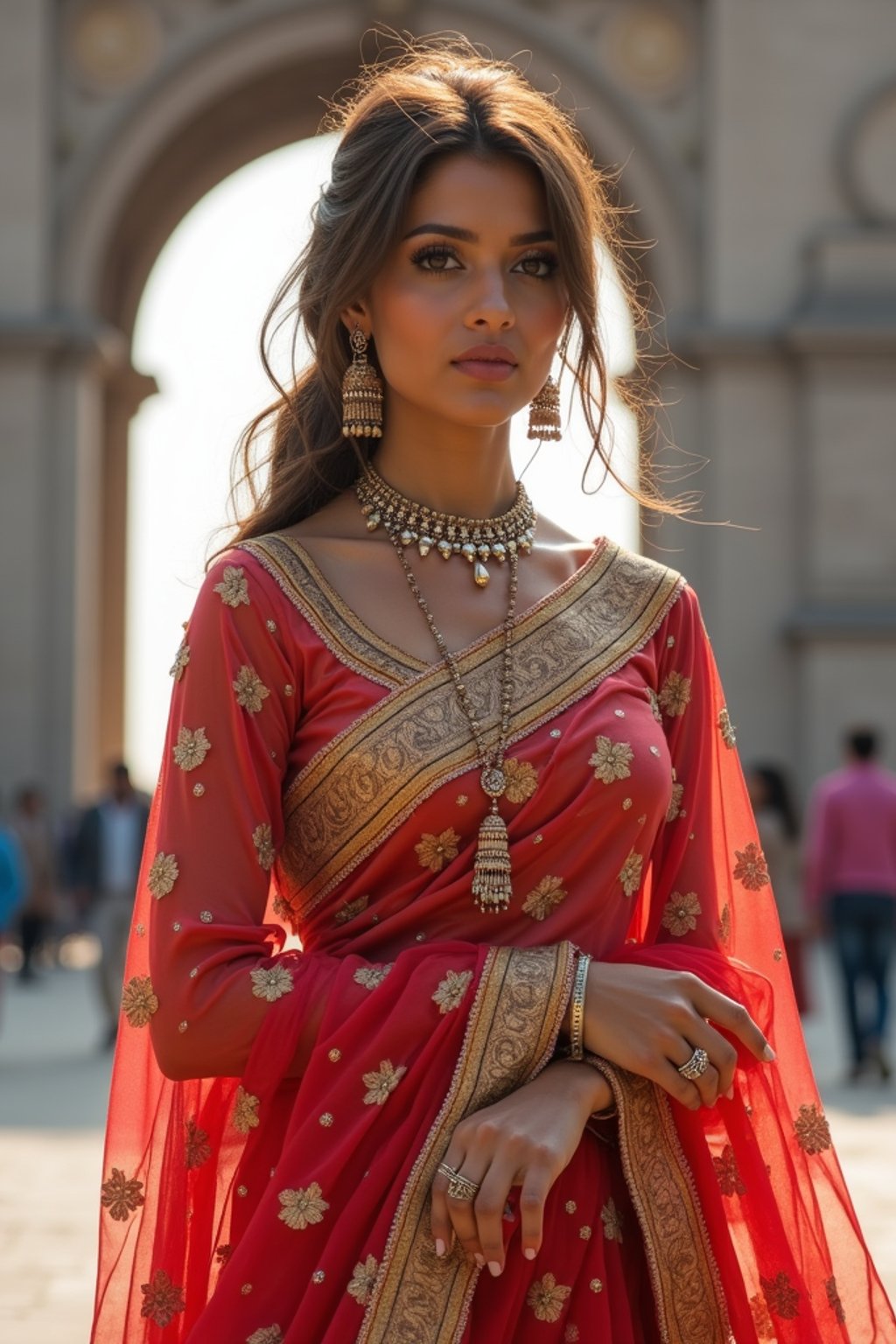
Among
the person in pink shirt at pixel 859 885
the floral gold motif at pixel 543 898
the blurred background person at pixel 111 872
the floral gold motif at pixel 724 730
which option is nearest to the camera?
the floral gold motif at pixel 543 898

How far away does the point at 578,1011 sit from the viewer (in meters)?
2.16

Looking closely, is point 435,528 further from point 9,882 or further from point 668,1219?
point 9,882

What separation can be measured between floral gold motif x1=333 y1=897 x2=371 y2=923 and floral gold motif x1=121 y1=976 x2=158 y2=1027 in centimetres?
20

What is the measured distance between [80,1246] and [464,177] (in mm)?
4631

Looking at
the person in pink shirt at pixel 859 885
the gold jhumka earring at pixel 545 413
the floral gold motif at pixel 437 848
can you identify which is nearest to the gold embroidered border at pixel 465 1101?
the floral gold motif at pixel 437 848

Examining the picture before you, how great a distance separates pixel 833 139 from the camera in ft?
63.8

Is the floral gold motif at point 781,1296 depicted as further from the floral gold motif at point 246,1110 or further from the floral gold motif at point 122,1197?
the floral gold motif at point 122,1197

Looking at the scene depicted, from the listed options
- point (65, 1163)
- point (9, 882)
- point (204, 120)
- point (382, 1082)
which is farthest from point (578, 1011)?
point (204, 120)

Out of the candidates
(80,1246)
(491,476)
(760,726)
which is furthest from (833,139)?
(491,476)

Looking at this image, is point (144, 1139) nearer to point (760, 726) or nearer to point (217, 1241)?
point (217, 1241)

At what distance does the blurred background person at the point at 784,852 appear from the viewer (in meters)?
11.1

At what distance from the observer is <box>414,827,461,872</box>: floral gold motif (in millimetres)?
2246

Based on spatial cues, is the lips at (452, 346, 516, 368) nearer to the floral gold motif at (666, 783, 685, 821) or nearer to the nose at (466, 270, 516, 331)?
the nose at (466, 270, 516, 331)

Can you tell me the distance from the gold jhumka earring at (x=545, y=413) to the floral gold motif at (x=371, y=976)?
0.72 metres
